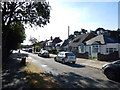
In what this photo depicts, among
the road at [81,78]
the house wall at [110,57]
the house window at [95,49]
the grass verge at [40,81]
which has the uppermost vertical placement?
the house window at [95,49]

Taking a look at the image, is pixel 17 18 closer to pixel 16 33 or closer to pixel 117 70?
pixel 16 33

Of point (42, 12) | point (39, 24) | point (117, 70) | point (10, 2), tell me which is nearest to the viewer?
point (117, 70)

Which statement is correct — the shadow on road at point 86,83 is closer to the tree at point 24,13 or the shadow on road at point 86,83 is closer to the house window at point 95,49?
the tree at point 24,13

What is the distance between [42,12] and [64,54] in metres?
6.56

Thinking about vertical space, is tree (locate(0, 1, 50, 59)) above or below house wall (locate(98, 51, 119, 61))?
above

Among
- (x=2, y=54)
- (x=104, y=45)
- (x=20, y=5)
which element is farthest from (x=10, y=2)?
(x=104, y=45)

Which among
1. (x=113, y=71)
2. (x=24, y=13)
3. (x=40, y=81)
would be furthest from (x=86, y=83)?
(x=24, y=13)

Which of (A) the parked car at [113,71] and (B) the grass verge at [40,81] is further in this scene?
(A) the parked car at [113,71]

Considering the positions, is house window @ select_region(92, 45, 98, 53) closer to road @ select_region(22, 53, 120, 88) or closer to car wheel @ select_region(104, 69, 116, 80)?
road @ select_region(22, 53, 120, 88)

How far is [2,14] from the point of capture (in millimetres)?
18656

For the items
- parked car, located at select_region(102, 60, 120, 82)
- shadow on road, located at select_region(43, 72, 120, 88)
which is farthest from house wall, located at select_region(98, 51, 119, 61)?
shadow on road, located at select_region(43, 72, 120, 88)

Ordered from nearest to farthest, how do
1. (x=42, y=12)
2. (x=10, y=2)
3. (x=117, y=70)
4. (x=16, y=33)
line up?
(x=117, y=70), (x=10, y=2), (x=42, y=12), (x=16, y=33)

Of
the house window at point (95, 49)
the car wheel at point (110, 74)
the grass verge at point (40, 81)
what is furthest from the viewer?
the house window at point (95, 49)

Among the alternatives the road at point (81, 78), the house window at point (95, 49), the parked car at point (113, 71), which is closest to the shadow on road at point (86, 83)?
the road at point (81, 78)
